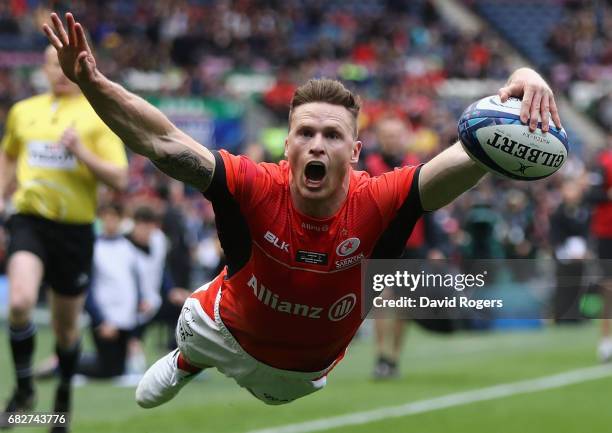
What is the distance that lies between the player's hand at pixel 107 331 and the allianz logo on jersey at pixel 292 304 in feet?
18.3

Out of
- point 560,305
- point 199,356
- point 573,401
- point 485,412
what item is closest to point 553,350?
point 560,305

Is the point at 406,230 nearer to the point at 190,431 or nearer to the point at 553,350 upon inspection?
the point at 190,431

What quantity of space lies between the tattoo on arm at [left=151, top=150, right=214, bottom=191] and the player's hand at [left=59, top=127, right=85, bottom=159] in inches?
110

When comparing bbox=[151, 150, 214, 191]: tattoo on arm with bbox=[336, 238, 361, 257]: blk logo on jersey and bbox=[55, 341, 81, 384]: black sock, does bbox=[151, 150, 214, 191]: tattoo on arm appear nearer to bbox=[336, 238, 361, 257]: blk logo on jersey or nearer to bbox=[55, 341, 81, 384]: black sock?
bbox=[336, 238, 361, 257]: blk logo on jersey

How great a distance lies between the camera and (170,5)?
29.0m

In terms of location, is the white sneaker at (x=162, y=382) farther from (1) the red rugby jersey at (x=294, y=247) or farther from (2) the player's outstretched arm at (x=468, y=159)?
(2) the player's outstretched arm at (x=468, y=159)

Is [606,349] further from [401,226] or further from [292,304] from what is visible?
[292,304]

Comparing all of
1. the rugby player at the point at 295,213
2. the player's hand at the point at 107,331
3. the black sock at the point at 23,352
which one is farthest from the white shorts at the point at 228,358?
the player's hand at the point at 107,331

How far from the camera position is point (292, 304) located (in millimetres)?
5941

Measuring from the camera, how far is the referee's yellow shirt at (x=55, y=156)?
8.42 metres

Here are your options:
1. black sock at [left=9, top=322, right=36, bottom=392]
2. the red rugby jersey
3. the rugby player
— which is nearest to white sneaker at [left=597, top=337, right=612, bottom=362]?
black sock at [left=9, top=322, right=36, bottom=392]

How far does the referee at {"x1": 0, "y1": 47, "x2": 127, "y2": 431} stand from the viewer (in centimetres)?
827

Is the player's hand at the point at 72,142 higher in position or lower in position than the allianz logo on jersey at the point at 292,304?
higher

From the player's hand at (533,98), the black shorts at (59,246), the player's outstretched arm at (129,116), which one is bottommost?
the black shorts at (59,246)
